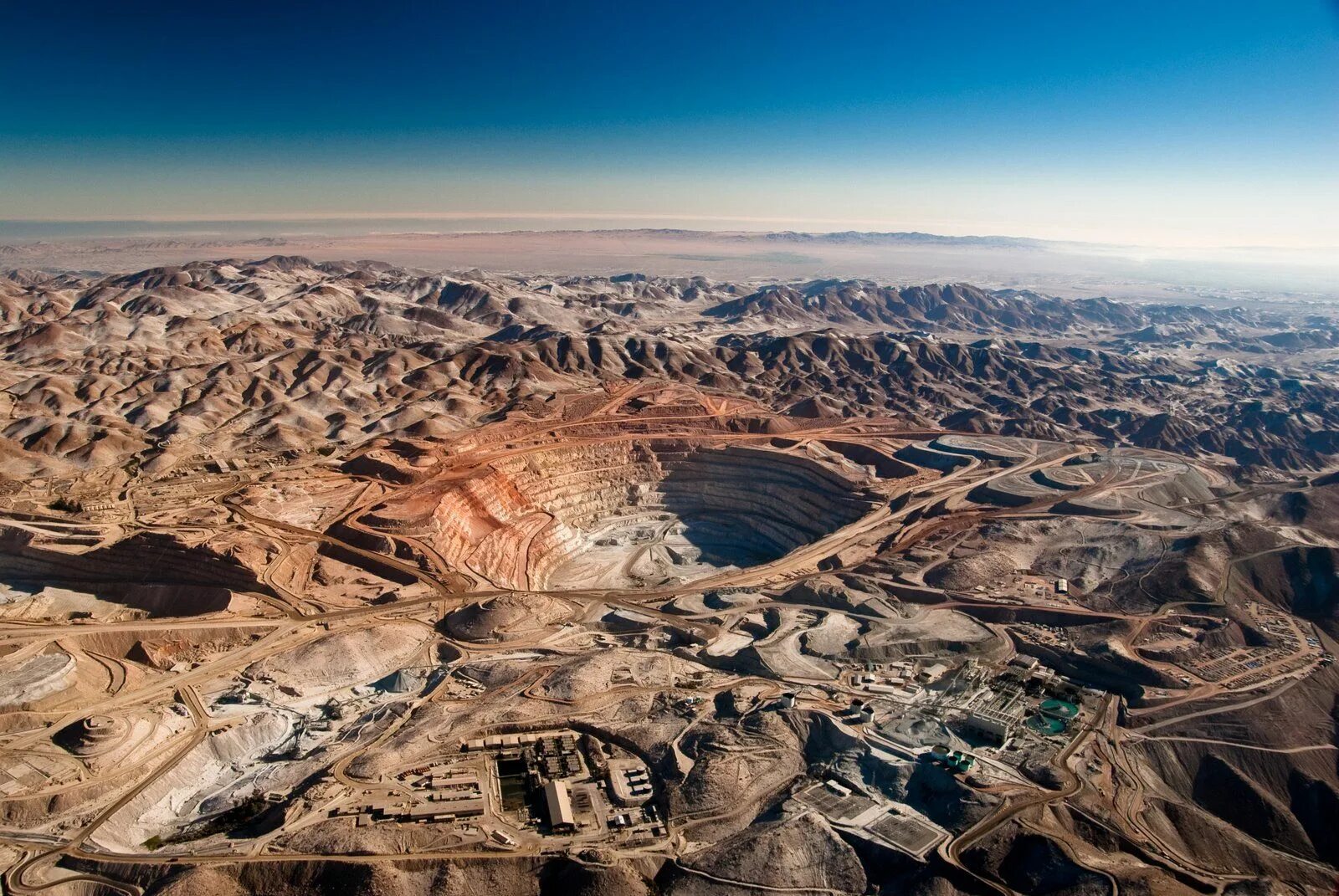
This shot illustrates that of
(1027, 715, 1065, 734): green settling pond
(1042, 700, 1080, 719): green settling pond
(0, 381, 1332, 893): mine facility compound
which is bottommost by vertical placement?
(0, 381, 1332, 893): mine facility compound

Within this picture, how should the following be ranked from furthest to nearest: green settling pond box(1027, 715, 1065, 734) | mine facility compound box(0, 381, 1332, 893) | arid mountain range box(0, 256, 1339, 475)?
arid mountain range box(0, 256, 1339, 475), green settling pond box(1027, 715, 1065, 734), mine facility compound box(0, 381, 1332, 893)

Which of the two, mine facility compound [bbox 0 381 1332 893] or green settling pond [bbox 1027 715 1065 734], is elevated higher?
green settling pond [bbox 1027 715 1065 734]

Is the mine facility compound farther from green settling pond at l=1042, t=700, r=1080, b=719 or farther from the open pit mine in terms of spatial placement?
the open pit mine

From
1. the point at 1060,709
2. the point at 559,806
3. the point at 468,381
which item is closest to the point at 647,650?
the point at 559,806

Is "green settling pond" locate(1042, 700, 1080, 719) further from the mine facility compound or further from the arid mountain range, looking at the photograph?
the arid mountain range

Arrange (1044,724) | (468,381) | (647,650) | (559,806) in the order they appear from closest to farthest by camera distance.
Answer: (559,806), (1044,724), (647,650), (468,381)

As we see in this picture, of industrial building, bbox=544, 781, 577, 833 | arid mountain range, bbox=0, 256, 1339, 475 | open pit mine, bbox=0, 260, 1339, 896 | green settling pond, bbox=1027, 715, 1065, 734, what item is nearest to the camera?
open pit mine, bbox=0, 260, 1339, 896

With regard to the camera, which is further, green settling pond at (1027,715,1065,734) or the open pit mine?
green settling pond at (1027,715,1065,734)

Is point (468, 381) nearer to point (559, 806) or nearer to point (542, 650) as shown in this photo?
point (542, 650)

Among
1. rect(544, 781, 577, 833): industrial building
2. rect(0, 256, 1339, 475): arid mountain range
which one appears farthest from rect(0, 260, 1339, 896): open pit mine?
rect(0, 256, 1339, 475): arid mountain range

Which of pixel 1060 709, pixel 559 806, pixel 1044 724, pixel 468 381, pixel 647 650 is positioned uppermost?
pixel 468 381
